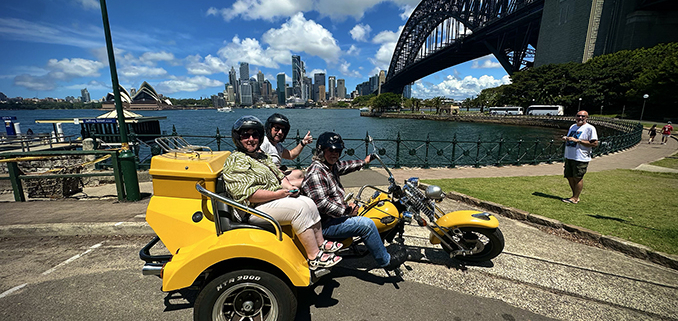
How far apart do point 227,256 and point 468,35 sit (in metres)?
90.6

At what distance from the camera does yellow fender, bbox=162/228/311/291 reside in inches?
85.7

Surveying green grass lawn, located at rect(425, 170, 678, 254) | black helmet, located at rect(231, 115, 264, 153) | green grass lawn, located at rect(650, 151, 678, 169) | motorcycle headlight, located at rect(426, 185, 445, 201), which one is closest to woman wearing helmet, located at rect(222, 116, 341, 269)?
black helmet, located at rect(231, 115, 264, 153)

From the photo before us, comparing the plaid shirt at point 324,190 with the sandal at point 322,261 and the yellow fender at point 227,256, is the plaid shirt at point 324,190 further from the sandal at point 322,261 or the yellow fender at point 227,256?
the yellow fender at point 227,256

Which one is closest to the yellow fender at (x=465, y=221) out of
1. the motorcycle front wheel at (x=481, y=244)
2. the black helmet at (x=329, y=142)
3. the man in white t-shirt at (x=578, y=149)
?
the motorcycle front wheel at (x=481, y=244)

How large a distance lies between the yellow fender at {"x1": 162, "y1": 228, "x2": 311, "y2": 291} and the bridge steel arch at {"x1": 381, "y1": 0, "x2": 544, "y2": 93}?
75121 mm

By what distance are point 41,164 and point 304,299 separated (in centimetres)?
1346

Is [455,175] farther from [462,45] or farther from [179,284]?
[462,45]

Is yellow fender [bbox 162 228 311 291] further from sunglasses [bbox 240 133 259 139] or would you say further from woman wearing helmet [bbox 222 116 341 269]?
sunglasses [bbox 240 133 259 139]

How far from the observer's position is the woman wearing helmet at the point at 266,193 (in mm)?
2400

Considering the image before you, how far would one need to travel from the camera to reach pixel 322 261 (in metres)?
2.57

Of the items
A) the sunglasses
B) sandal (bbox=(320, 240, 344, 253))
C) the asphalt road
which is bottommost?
the asphalt road

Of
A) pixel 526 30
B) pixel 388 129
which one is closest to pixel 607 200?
pixel 388 129

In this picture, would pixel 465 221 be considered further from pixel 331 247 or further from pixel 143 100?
pixel 143 100

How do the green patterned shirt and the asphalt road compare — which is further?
the asphalt road
